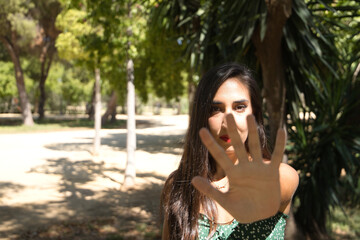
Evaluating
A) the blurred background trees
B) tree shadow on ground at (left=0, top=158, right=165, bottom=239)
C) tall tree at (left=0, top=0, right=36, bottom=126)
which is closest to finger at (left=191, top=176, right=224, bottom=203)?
the blurred background trees

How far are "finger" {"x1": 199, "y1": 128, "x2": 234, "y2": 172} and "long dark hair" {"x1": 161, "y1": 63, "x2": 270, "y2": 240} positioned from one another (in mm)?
496

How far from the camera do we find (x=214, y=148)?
3.42ft

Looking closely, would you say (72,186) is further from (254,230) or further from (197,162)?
(254,230)

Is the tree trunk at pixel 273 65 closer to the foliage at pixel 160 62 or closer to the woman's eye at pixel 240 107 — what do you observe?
the foliage at pixel 160 62

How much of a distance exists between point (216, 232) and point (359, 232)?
5996 millimetres

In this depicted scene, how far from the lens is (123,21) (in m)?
7.20

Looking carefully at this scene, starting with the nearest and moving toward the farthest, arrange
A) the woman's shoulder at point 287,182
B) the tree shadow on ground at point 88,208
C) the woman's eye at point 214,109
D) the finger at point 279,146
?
the finger at point 279,146, the woman's shoulder at point 287,182, the woman's eye at point 214,109, the tree shadow on ground at point 88,208

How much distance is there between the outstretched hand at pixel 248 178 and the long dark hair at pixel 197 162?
44cm

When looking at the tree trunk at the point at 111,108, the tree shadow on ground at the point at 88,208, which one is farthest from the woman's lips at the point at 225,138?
the tree trunk at the point at 111,108

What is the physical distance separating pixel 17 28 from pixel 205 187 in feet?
79.2

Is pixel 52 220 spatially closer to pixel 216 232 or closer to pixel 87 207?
pixel 87 207

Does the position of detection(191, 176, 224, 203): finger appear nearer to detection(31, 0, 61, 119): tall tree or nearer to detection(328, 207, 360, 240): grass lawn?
detection(328, 207, 360, 240): grass lawn

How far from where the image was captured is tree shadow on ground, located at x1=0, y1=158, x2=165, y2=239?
6.12 m

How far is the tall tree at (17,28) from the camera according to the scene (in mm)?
21459
